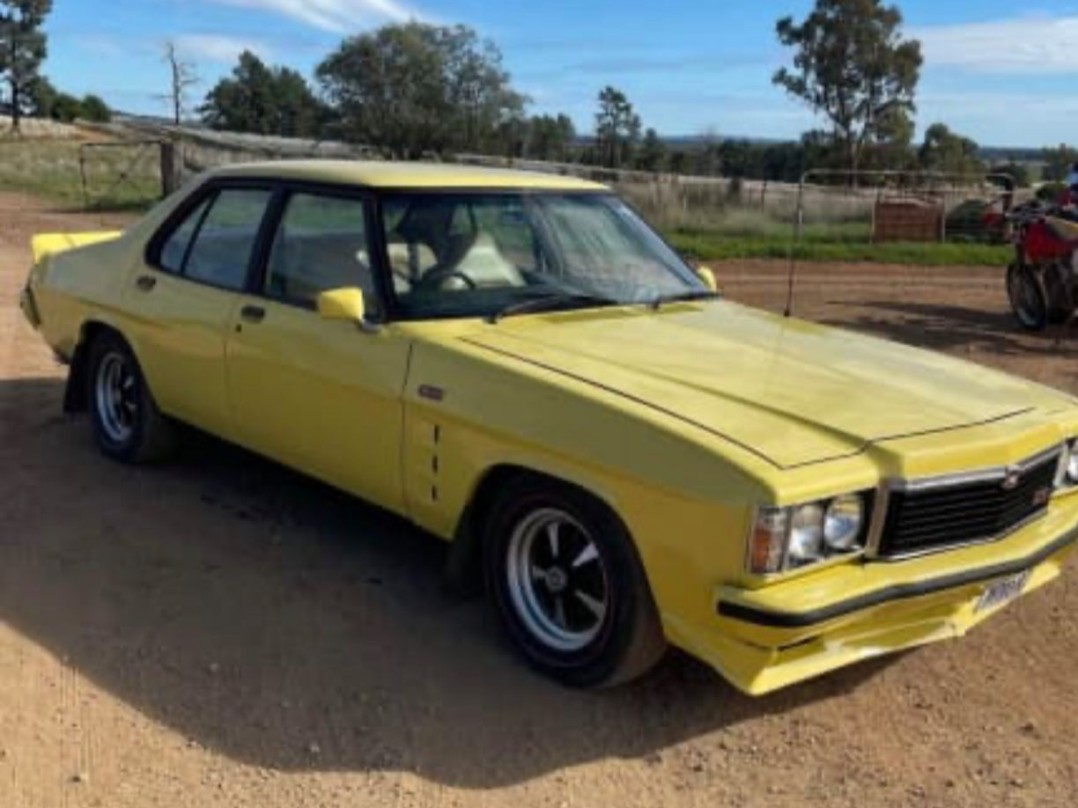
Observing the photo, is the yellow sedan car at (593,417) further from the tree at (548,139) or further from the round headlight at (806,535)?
the tree at (548,139)

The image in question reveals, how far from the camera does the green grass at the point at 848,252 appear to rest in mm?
18953

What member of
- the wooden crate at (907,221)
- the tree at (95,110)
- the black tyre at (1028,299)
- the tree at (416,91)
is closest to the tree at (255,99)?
the tree at (95,110)

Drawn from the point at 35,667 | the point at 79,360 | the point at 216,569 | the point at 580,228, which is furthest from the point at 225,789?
the point at 79,360

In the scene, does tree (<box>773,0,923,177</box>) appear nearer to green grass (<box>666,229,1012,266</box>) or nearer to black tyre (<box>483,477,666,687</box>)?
green grass (<box>666,229,1012,266</box>)

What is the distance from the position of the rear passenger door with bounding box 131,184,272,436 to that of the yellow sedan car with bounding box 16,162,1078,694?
16mm

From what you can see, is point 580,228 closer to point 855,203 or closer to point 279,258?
point 279,258

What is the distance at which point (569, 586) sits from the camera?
13.2ft

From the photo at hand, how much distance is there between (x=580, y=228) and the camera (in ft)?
17.0

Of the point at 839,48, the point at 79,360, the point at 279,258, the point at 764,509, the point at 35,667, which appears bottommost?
the point at 35,667

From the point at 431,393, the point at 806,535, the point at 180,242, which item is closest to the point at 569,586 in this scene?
the point at 431,393

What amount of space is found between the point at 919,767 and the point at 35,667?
275cm

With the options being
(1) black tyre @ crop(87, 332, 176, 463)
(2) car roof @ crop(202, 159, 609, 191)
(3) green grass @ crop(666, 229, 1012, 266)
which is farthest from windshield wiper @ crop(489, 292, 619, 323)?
(3) green grass @ crop(666, 229, 1012, 266)

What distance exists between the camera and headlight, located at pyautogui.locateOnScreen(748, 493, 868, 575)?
3326 millimetres

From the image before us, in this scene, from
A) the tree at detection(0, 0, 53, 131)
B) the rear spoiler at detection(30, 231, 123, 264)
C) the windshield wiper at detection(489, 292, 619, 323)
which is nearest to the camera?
the windshield wiper at detection(489, 292, 619, 323)
